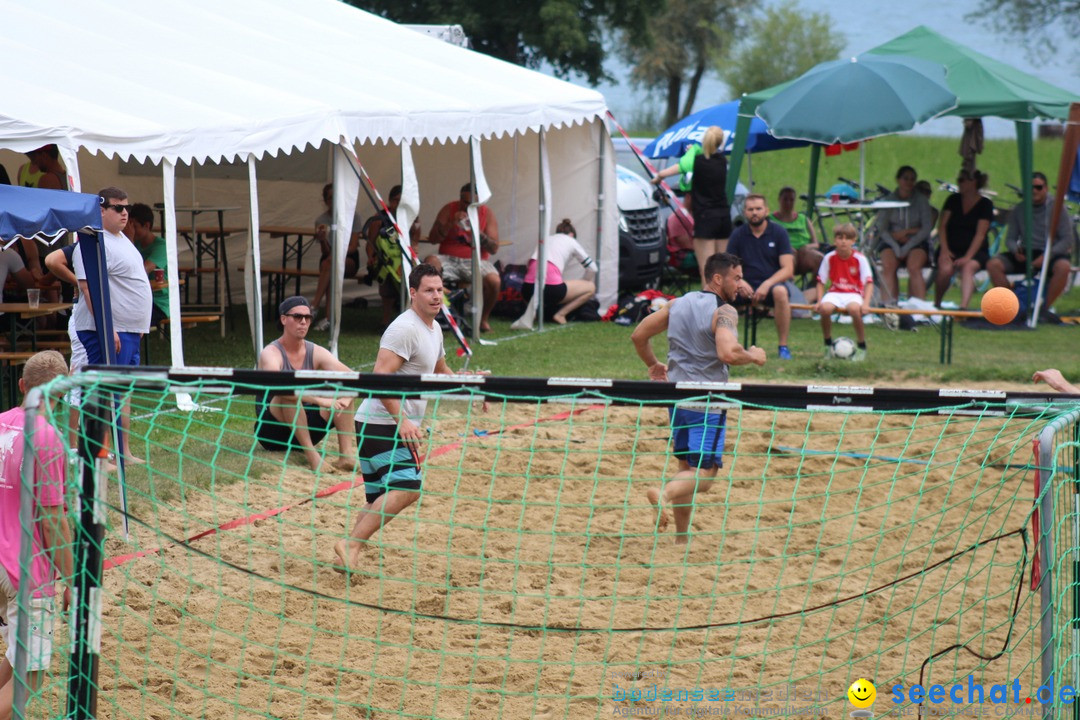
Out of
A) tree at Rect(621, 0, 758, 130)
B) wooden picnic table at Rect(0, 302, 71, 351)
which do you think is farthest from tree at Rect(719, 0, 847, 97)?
wooden picnic table at Rect(0, 302, 71, 351)

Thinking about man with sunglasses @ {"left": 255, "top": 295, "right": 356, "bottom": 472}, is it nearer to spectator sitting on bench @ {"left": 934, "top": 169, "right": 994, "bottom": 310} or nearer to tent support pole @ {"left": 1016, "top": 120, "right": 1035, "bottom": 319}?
spectator sitting on bench @ {"left": 934, "top": 169, "right": 994, "bottom": 310}

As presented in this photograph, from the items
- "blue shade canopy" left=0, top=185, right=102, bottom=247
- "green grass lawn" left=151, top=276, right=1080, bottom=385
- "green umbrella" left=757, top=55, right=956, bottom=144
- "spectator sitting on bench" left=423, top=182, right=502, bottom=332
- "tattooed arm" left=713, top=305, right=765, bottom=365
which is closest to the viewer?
"tattooed arm" left=713, top=305, right=765, bottom=365

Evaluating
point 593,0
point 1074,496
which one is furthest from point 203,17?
point 593,0

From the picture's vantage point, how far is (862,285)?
12.4 metres

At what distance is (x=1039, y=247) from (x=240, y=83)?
9.63 m

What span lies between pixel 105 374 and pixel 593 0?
90.8 ft

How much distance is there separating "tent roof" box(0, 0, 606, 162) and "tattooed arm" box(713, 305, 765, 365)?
4.36 m

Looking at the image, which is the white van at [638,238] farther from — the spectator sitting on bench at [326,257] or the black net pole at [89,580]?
the black net pole at [89,580]

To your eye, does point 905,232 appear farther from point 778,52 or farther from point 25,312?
point 778,52

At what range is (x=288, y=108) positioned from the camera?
396 inches

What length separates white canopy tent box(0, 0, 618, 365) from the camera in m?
8.96

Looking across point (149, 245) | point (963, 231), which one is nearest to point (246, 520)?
point (149, 245)

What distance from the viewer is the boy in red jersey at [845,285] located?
12.1 metres

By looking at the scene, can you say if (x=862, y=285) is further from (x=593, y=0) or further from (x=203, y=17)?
(x=593, y=0)
